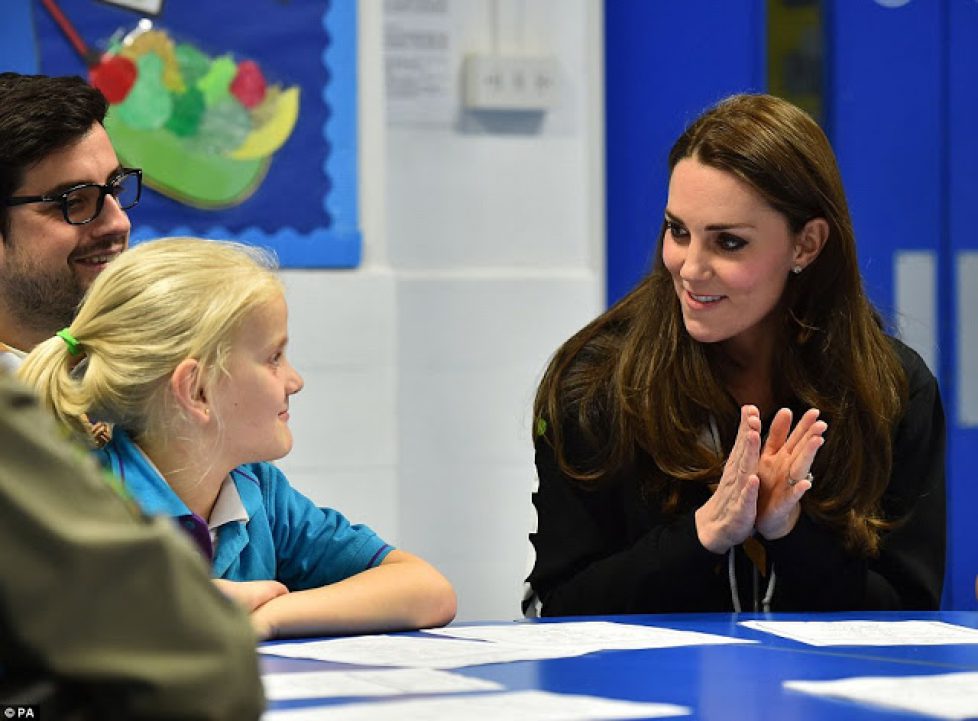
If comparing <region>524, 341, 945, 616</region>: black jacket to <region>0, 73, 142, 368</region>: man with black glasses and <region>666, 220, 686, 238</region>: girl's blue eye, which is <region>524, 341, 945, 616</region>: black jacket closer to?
<region>666, 220, 686, 238</region>: girl's blue eye

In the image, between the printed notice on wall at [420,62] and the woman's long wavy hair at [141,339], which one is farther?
the printed notice on wall at [420,62]

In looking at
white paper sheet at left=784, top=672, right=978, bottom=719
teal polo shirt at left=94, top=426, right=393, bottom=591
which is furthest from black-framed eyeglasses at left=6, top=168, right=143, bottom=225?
white paper sheet at left=784, top=672, right=978, bottom=719

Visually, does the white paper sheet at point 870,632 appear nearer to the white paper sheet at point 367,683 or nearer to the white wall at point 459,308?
the white paper sheet at point 367,683

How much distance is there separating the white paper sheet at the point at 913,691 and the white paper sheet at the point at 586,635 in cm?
27

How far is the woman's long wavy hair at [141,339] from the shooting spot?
72.6 inches

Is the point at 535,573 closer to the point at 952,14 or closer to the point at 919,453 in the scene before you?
the point at 919,453

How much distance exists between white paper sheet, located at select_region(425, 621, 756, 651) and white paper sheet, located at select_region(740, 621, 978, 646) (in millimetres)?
100

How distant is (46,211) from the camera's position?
2344 mm

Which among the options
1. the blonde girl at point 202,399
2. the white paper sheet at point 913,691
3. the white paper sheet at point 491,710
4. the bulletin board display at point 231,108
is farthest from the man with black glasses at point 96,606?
the bulletin board display at point 231,108

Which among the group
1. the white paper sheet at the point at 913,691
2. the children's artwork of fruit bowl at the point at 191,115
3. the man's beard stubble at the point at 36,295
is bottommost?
the white paper sheet at the point at 913,691

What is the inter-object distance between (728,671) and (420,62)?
2.54 meters

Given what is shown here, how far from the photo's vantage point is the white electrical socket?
12.3 feet

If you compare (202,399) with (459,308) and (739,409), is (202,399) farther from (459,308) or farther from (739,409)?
(459,308)

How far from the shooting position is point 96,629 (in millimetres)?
688
